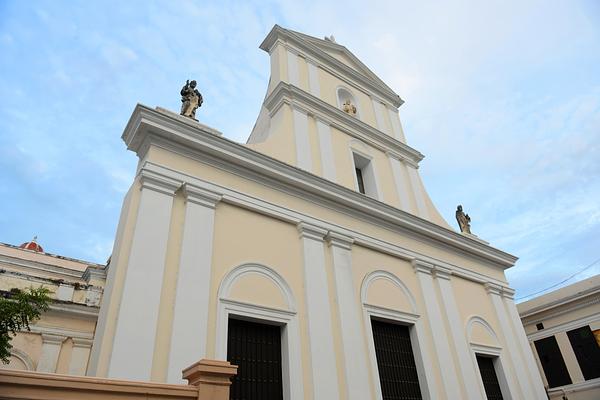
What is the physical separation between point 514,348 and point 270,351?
26.5ft

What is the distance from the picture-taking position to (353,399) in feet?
24.5

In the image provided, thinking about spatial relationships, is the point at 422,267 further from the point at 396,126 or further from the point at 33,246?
the point at 33,246

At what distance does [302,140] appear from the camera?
10.6 meters

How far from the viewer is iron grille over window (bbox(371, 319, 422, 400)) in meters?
8.62

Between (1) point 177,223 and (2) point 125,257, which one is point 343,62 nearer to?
(1) point 177,223

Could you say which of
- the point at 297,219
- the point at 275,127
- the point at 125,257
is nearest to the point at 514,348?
the point at 297,219

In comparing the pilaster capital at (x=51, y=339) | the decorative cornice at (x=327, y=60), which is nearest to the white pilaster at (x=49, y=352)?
the pilaster capital at (x=51, y=339)

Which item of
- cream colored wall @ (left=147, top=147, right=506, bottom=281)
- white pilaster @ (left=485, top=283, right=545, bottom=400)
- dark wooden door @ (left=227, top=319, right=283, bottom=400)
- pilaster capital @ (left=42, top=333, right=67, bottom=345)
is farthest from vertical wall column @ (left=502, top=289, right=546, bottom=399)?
pilaster capital @ (left=42, top=333, right=67, bottom=345)

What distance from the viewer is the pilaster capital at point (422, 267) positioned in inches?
424

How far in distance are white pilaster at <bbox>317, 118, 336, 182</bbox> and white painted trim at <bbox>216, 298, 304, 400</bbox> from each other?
13.2ft

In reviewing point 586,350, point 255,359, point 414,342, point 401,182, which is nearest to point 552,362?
point 586,350

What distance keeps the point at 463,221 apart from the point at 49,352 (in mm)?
12938

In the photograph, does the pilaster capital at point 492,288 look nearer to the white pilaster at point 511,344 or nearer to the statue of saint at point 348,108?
the white pilaster at point 511,344

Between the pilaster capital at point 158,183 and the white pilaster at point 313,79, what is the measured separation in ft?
19.7
